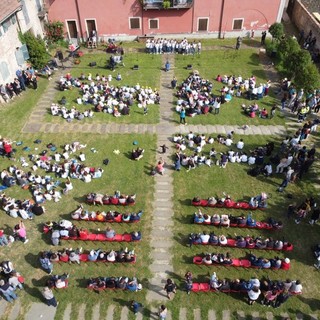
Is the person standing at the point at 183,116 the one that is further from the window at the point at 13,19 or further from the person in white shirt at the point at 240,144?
the window at the point at 13,19

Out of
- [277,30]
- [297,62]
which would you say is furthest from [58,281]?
[277,30]

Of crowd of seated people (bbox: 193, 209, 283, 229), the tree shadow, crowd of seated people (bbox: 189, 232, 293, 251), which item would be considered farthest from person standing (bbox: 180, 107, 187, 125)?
the tree shadow

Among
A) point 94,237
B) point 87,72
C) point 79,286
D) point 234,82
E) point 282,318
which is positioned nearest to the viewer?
point 282,318

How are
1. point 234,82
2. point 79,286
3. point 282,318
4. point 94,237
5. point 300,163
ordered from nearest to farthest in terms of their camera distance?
point 282,318
point 79,286
point 94,237
point 300,163
point 234,82

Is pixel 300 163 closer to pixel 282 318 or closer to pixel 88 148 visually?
pixel 282 318

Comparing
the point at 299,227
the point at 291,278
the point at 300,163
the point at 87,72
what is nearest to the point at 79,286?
the point at 291,278

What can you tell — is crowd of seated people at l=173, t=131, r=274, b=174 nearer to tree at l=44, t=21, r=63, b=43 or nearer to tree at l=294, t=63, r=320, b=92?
tree at l=294, t=63, r=320, b=92

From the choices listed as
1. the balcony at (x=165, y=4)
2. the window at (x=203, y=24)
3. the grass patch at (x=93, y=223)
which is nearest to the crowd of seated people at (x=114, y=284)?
the grass patch at (x=93, y=223)
